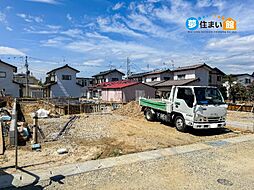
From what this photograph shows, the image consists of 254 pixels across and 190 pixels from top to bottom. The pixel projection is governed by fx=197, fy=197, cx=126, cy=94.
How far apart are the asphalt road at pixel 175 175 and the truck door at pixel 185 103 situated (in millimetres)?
2900

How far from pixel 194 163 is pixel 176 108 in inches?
177

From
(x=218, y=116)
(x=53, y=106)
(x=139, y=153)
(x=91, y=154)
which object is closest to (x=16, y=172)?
(x=91, y=154)

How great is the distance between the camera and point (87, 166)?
526cm

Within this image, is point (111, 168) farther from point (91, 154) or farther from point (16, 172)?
point (16, 172)

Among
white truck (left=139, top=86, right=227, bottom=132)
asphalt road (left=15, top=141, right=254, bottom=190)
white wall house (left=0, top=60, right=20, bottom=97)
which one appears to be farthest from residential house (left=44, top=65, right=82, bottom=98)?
asphalt road (left=15, top=141, right=254, bottom=190)

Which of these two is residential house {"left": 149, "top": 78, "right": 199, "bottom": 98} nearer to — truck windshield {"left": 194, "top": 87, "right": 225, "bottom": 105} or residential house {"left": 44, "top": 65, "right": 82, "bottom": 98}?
residential house {"left": 44, "top": 65, "right": 82, "bottom": 98}

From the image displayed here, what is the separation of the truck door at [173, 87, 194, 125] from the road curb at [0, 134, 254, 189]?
167 cm

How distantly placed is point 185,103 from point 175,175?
4935 millimetres

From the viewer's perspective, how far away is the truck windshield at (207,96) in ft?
28.9

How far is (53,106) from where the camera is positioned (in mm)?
19297

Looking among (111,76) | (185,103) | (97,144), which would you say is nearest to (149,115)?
(185,103)

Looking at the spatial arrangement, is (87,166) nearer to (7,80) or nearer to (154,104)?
(154,104)

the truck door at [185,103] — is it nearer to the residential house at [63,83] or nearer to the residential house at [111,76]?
the residential house at [63,83]

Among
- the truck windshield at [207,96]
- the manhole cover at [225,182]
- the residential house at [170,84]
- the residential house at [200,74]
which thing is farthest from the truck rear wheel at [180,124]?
the residential house at [200,74]
